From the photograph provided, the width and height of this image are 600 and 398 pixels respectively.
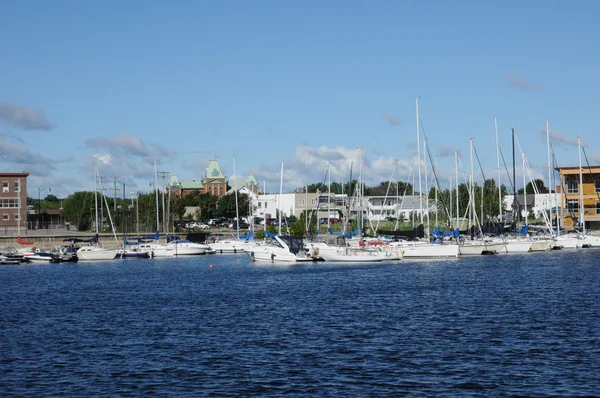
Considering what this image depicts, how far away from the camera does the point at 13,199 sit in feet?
448

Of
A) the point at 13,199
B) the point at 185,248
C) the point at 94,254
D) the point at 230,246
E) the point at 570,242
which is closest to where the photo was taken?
the point at 94,254

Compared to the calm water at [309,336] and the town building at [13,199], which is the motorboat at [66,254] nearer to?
the calm water at [309,336]

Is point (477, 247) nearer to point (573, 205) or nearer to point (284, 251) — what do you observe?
point (284, 251)

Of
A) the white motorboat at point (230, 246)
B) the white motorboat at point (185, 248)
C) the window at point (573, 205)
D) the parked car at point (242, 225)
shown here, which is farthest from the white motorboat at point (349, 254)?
the parked car at point (242, 225)

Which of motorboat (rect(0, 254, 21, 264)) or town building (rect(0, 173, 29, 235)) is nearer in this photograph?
motorboat (rect(0, 254, 21, 264))

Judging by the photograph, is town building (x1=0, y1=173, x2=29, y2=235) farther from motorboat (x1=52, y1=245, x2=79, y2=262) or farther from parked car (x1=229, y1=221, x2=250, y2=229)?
parked car (x1=229, y1=221, x2=250, y2=229)

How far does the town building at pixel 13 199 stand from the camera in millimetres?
135250

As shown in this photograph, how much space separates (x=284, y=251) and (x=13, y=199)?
6829 centimetres

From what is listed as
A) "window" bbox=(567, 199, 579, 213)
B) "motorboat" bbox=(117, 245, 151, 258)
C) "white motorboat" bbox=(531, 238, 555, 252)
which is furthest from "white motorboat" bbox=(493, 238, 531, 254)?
"motorboat" bbox=(117, 245, 151, 258)

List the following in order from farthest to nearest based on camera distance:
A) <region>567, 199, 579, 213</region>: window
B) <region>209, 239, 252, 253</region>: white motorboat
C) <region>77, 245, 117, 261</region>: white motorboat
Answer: <region>567, 199, 579, 213</region>: window → <region>209, 239, 252, 253</region>: white motorboat → <region>77, 245, 117, 261</region>: white motorboat

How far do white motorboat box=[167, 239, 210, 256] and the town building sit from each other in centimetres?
3983

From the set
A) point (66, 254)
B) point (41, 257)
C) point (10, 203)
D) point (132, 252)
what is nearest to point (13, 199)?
point (10, 203)

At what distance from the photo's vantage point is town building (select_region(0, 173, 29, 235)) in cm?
13525

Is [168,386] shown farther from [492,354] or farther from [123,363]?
[492,354]
